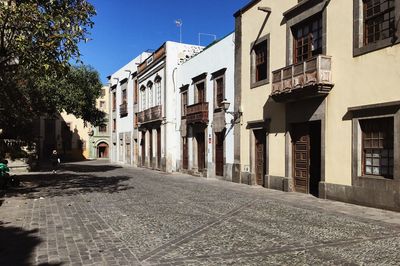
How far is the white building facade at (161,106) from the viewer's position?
89.1 ft

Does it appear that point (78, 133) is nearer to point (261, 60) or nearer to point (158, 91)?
point (158, 91)

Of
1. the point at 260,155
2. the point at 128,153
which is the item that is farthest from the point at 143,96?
the point at 260,155

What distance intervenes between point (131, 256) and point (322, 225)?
437 cm

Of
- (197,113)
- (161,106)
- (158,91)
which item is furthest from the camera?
(158,91)

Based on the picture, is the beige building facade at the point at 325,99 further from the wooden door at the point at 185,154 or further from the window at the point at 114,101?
the window at the point at 114,101

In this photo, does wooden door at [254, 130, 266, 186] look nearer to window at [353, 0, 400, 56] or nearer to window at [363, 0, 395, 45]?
window at [353, 0, 400, 56]

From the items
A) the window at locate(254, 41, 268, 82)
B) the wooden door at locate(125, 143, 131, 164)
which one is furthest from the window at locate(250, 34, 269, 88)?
the wooden door at locate(125, 143, 131, 164)

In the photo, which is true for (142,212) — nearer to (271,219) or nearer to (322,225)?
(271,219)

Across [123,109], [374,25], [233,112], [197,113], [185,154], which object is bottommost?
[185,154]

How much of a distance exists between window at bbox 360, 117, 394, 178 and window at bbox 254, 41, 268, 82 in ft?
20.5

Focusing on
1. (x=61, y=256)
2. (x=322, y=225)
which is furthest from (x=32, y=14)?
(x=322, y=225)

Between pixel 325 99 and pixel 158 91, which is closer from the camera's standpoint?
pixel 325 99

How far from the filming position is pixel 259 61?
17438 millimetres

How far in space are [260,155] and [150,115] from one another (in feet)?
48.4
